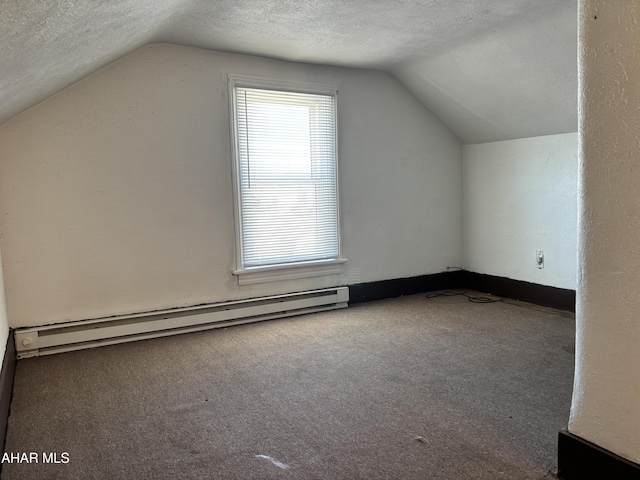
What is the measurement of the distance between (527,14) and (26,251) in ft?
11.9

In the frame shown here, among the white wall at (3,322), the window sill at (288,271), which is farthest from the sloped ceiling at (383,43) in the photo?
the window sill at (288,271)

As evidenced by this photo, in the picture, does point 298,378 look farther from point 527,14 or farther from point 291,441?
point 527,14

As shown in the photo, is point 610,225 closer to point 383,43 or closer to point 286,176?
point 383,43

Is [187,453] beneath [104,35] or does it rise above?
beneath

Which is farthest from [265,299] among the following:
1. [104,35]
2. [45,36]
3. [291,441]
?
[45,36]

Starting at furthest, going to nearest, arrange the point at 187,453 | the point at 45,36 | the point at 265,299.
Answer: the point at 265,299 < the point at 187,453 < the point at 45,36

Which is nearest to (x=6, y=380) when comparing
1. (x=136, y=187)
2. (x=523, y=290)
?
(x=136, y=187)

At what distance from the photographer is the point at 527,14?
10.2ft

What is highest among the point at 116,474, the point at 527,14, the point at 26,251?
the point at 527,14

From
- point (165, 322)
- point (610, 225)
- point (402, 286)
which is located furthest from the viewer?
point (402, 286)

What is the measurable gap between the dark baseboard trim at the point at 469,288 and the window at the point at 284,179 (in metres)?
0.46

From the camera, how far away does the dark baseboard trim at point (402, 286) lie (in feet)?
14.8

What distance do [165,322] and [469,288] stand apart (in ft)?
10.1

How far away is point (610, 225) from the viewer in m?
1.53
